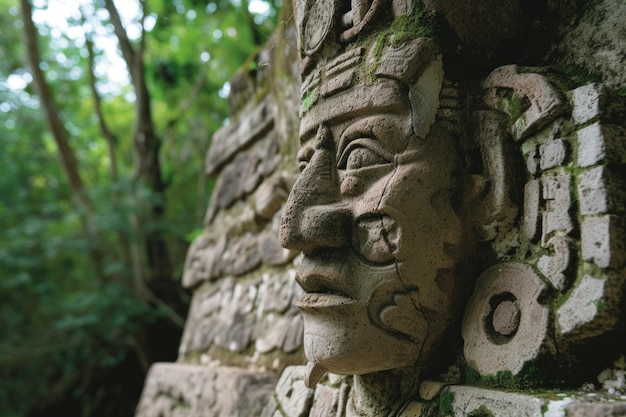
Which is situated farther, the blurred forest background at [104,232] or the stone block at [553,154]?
the blurred forest background at [104,232]

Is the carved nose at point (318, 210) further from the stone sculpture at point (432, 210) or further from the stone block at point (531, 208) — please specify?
the stone block at point (531, 208)

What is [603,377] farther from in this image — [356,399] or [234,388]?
[234,388]

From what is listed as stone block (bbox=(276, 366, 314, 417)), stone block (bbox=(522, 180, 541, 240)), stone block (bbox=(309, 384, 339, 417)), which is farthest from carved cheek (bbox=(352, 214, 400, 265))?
stone block (bbox=(276, 366, 314, 417))

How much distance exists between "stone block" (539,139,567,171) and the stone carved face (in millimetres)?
176

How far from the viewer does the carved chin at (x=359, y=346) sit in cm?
104

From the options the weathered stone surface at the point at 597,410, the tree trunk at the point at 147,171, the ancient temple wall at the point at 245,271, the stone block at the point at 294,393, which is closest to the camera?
the weathered stone surface at the point at 597,410

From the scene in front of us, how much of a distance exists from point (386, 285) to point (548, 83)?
0.49 meters

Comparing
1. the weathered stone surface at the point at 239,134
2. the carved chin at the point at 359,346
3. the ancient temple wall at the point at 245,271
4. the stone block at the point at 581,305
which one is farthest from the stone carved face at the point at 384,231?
the weathered stone surface at the point at 239,134

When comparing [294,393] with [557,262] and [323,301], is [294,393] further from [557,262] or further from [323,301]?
[557,262]

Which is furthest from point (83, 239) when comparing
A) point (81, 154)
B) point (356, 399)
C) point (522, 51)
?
point (522, 51)

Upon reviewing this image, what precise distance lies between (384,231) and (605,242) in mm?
386

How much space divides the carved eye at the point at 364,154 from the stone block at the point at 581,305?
43 cm

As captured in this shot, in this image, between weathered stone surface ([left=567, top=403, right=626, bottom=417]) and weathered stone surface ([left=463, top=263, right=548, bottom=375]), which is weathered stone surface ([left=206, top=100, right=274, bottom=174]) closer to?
weathered stone surface ([left=463, top=263, right=548, bottom=375])

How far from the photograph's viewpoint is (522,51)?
45.9 inches
